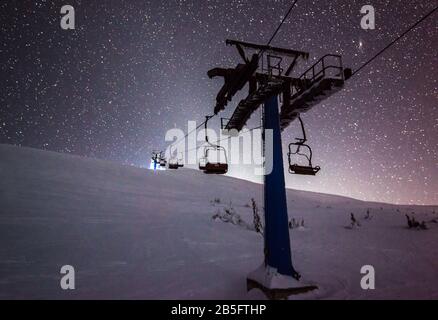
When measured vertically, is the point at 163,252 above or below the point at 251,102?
below

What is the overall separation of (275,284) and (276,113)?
3.73m

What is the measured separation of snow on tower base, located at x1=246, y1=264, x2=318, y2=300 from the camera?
533cm

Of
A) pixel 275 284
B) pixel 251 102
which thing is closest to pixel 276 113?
pixel 251 102

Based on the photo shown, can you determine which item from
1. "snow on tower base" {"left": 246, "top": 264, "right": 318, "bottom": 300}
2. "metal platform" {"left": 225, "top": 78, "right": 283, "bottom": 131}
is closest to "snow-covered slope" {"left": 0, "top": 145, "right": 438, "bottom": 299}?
"snow on tower base" {"left": 246, "top": 264, "right": 318, "bottom": 300}

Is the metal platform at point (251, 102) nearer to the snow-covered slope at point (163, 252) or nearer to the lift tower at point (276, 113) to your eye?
the lift tower at point (276, 113)

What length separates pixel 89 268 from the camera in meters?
6.95

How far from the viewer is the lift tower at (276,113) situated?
5.76 metres

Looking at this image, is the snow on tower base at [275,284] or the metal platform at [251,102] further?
the metal platform at [251,102]

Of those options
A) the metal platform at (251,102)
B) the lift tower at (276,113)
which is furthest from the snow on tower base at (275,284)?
the metal platform at (251,102)

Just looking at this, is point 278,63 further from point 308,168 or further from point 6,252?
point 6,252

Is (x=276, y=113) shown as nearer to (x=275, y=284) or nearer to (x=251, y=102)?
(x=251, y=102)

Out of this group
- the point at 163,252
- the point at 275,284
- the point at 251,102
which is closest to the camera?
the point at 275,284

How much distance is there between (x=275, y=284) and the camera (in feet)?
17.9
